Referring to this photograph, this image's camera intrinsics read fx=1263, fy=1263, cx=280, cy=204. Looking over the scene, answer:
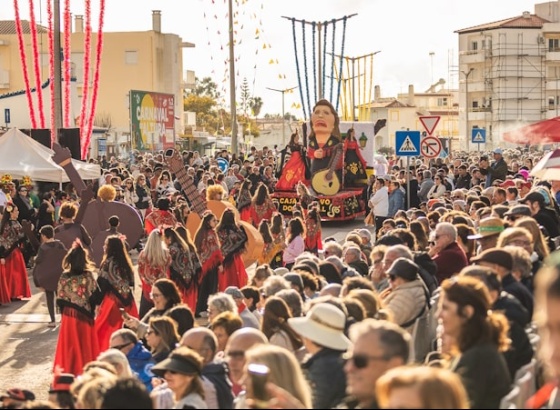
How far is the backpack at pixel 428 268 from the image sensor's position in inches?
438

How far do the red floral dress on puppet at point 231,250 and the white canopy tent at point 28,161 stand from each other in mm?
7364

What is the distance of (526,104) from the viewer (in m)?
96.4

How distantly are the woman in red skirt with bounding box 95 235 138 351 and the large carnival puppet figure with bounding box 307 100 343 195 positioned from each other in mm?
17630

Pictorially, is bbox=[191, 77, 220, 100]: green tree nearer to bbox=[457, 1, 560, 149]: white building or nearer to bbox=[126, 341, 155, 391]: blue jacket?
bbox=[457, 1, 560, 149]: white building

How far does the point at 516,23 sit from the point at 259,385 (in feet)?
309

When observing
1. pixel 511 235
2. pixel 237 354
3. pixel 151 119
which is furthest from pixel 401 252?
pixel 151 119

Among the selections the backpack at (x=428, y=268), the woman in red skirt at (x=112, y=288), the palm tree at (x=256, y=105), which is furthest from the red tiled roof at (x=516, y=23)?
the backpack at (x=428, y=268)

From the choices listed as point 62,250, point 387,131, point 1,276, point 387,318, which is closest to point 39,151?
point 1,276

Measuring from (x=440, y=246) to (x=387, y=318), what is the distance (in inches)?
149

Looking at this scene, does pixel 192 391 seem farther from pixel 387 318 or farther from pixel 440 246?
pixel 440 246

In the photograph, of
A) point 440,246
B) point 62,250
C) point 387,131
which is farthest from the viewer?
point 387,131

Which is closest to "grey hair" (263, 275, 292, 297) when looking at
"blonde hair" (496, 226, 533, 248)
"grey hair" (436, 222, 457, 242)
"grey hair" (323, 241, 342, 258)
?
"blonde hair" (496, 226, 533, 248)

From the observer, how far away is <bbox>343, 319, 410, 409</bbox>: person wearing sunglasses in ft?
18.8

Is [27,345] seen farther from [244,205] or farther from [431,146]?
[431,146]
